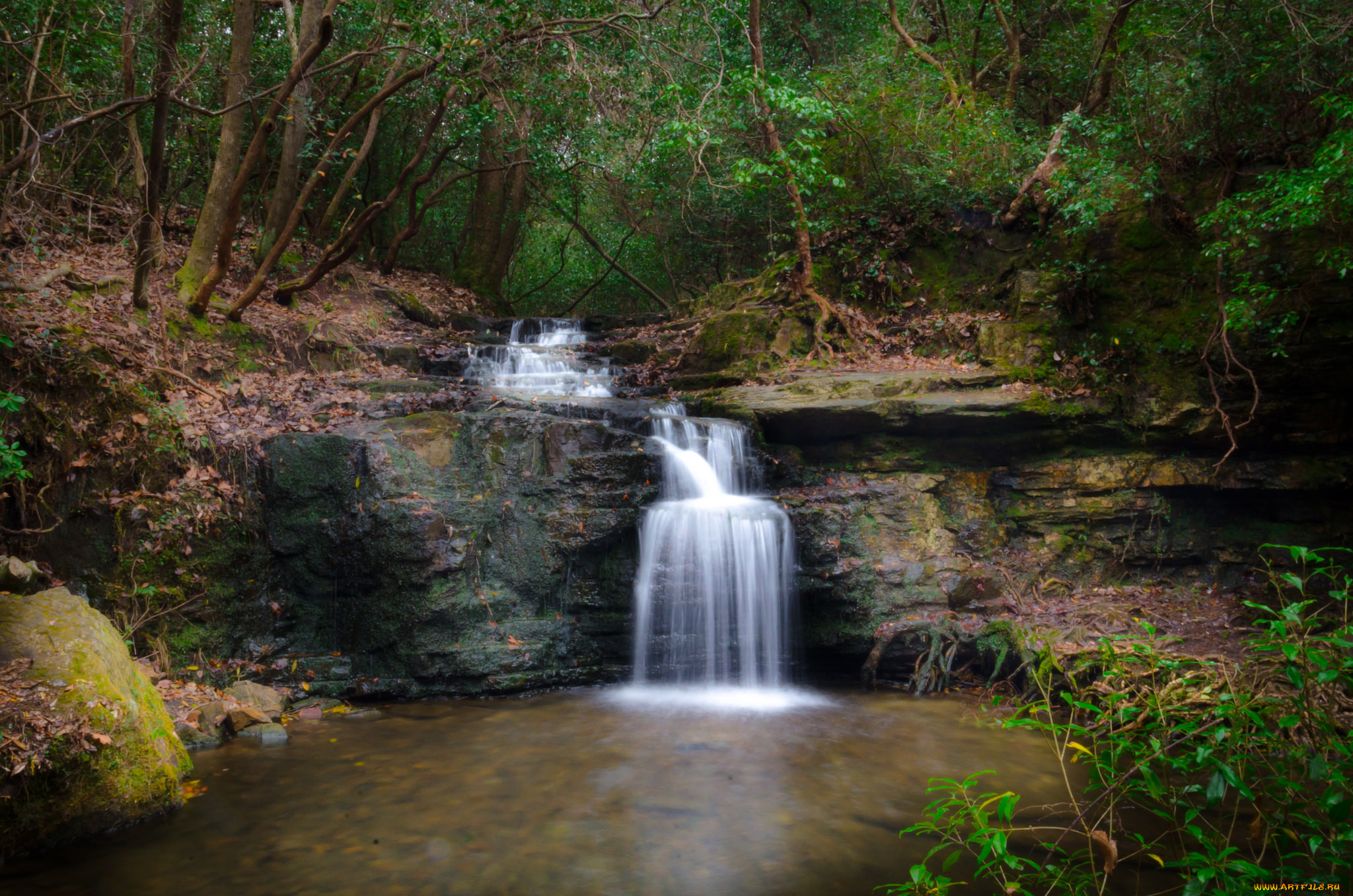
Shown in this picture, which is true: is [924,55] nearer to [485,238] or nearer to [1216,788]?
[485,238]

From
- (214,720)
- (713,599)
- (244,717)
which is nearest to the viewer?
(214,720)

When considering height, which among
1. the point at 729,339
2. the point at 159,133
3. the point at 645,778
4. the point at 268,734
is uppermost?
the point at 159,133

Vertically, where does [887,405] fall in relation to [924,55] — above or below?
below

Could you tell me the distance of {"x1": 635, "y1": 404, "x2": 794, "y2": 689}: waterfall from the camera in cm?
784

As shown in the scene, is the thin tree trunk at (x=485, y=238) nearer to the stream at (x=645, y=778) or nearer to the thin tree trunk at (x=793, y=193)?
the thin tree trunk at (x=793, y=193)

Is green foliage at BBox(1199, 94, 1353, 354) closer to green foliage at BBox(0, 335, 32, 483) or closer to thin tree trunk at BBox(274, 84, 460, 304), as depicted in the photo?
thin tree trunk at BBox(274, 84, 460, 304)

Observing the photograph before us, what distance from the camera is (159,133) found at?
292 inches

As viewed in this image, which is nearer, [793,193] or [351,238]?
[351,238]

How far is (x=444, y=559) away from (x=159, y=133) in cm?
512

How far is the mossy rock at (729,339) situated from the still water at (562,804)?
19.4 ft

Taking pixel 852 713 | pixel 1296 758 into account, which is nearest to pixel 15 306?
pixel 852 713

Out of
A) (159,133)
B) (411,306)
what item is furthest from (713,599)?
(411,306)

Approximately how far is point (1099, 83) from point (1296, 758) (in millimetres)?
10653

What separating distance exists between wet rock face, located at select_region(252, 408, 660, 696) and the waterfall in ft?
0.87
